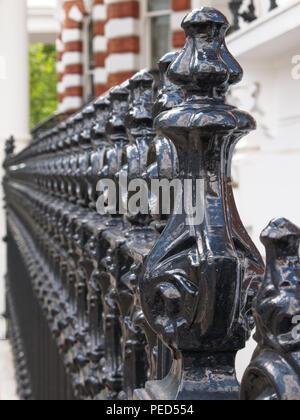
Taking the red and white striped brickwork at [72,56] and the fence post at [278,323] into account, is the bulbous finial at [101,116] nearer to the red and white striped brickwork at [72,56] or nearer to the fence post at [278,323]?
the fence post at [278,323]

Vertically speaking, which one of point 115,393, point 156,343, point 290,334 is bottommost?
point 115,393

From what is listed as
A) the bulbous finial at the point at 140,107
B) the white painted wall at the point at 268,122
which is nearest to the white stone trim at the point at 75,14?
the white painted wall at the point at 268,122

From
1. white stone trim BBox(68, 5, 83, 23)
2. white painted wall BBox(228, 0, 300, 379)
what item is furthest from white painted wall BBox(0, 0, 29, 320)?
A: white painted wall BBox(228, 0, 300, 379)

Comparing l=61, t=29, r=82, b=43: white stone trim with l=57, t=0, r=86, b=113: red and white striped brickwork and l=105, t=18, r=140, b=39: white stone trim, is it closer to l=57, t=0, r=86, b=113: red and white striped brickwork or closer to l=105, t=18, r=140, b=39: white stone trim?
l=57, t=0, r=86, b=113: red and white striped brickwork

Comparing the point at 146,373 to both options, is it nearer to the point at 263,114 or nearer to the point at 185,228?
the point at 185,228

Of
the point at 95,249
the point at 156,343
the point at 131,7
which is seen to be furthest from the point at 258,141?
the point at 131,7

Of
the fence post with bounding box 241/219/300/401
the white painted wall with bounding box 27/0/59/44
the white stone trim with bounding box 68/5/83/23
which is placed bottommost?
the fence post with bounding box 241/219/300/401

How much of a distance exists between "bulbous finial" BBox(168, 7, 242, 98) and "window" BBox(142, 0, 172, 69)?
962 centimetres

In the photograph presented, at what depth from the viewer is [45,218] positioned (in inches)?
101

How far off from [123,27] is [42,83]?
847 inches

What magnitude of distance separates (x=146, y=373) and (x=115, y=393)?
200 millimetres

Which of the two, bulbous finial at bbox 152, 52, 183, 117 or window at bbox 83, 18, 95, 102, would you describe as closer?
bulbous finial at bbox 152, 52, 183, 117

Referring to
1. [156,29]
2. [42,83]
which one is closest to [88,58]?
[156,29]

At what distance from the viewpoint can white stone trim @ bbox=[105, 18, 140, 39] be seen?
1004 centimetres
